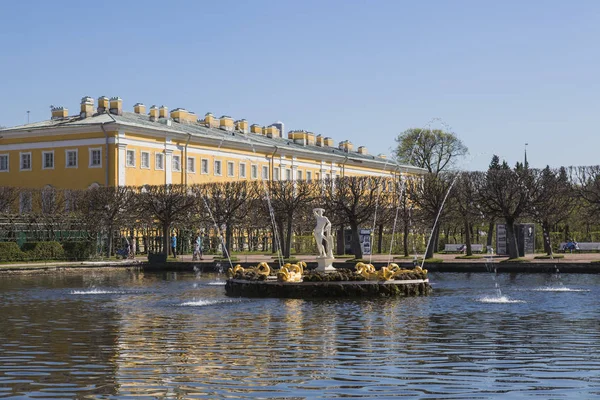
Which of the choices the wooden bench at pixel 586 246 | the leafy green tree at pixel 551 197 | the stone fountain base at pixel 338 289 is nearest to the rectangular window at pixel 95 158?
the leafy green tree at pixel 551 197

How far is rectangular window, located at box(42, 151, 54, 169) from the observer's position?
58.1 metres

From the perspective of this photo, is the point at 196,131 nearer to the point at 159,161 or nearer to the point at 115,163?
the point at 159,161

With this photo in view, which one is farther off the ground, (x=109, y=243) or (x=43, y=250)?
(x=109, y=243)

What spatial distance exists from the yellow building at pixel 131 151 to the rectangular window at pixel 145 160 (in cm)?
6

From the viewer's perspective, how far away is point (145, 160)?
5709 cm

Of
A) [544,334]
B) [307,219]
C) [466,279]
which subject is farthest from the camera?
[307,219]

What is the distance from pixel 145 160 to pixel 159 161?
133cm

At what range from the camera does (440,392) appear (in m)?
8.97

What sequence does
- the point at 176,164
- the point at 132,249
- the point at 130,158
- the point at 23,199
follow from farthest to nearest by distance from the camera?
the point at 176,164 → the point at 130,158 → the point at 23,199 → the point at 132,249

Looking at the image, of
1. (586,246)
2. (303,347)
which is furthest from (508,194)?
(303,347)

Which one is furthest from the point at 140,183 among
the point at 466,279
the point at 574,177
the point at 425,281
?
the point at 425,281

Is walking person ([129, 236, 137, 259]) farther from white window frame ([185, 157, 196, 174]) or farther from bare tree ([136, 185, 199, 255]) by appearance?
white window frame ([185, 157, 196, 174])

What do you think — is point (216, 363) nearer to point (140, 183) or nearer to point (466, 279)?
point (466, 279)

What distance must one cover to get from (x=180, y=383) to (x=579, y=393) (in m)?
4.06
